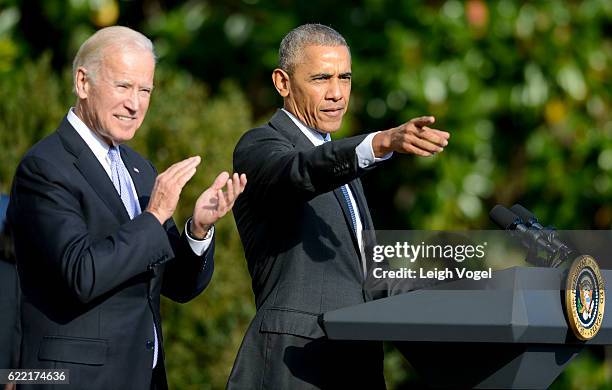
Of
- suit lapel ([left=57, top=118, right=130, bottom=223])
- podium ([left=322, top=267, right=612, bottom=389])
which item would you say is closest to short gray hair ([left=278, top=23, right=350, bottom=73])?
suit lapel ([left=57, top=118, right=130, bottom=223])

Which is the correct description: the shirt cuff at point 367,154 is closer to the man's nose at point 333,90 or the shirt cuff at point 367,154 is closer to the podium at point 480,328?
the podium at point 480,328

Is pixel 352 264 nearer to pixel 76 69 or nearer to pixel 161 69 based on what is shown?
pixel 76 69

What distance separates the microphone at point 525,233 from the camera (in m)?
2.84

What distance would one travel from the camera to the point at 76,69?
3131 mm

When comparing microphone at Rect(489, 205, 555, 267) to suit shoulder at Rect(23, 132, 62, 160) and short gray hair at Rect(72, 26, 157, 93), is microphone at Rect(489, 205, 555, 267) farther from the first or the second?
suit shoulder at Rect(23, 132, 62, 160)

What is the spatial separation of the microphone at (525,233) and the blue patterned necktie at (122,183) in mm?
926

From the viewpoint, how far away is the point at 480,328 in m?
2.47

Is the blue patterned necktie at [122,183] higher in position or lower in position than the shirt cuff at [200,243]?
higher

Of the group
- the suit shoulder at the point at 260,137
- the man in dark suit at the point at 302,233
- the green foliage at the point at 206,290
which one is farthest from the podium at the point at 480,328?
the green foliage at the point at 206,290

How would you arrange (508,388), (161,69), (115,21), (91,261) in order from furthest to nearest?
(115,21), (161,69), (91,261), (508,388)

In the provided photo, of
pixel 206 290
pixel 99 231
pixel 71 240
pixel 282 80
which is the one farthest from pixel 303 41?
pixel 206 290

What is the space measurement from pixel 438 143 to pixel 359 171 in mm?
314

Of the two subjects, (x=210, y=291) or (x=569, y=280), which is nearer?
(x=569, y=280)

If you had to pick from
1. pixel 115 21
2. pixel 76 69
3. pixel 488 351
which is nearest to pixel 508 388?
pixel 488 351
